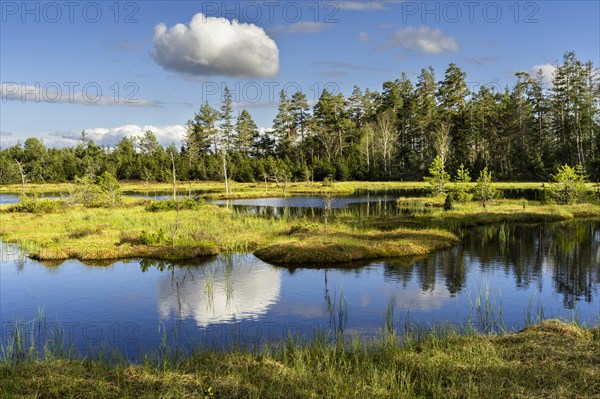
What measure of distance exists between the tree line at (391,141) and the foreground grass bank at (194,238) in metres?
43.9

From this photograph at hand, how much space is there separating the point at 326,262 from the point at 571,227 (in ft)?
78.2

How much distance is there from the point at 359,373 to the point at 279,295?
35.3 feet

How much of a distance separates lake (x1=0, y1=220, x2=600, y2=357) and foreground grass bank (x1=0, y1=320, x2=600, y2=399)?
Answer: 9.48 feet

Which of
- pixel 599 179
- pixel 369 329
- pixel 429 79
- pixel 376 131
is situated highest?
pixel 429 79

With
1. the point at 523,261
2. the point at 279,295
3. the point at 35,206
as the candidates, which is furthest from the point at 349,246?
the point at 35,206

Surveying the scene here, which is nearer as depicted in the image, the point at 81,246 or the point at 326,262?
the point at 326,262

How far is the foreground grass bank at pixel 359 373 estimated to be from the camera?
9703 millimetres

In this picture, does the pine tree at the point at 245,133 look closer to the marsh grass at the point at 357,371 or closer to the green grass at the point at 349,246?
the green grass at the point at 349,246

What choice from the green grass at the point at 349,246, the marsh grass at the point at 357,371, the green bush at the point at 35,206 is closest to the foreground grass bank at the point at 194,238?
the green grass at the point at 349,246

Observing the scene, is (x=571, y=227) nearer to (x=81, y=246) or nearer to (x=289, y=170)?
(x=81, y=246)

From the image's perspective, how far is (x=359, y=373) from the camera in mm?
10906

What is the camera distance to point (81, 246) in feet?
104

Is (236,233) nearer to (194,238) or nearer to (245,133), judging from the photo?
(194,238)

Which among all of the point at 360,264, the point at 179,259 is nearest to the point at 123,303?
the point at 179,259
